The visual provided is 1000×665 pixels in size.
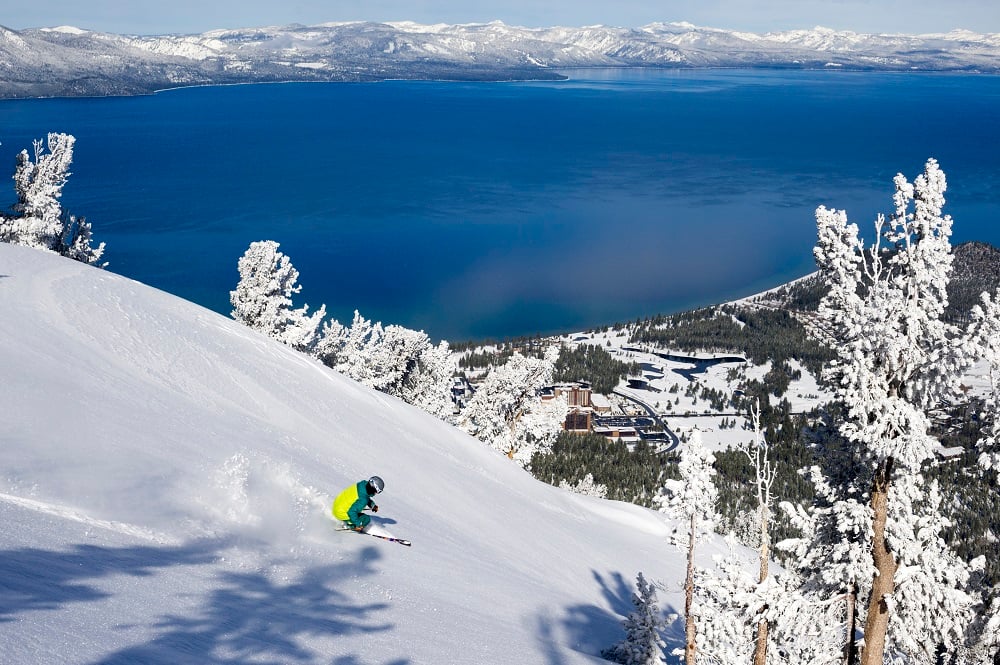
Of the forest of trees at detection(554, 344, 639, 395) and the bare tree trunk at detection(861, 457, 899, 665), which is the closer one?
the bare tree trunk at detection(861, 457, 899, 665)

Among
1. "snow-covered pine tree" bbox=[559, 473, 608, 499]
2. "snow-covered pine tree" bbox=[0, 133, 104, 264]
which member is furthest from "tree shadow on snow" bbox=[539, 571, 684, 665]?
"snow-covered pine tree" bbox=[0, 133, 104, 264]

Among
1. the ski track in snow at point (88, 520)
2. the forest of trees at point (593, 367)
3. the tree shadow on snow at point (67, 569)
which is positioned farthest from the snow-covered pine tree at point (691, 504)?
the forest of trees at point (593, 367)

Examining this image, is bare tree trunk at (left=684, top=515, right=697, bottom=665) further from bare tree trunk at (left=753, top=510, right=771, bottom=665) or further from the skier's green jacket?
the skier's green jacket

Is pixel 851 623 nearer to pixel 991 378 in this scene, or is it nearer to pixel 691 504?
pixel 691 504

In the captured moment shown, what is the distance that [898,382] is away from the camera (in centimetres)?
991

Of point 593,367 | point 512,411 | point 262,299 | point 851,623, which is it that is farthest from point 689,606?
point 593,367

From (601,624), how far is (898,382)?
668cm

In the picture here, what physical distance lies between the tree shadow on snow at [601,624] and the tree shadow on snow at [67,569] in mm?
4826

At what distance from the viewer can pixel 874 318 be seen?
9.70 m

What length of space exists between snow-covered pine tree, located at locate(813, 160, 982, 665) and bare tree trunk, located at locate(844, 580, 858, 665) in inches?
4.1

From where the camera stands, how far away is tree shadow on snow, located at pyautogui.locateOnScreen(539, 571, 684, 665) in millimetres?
11938

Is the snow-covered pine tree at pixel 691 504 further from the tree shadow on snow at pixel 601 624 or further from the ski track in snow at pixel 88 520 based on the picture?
the ski track in snow at pixel 88 520

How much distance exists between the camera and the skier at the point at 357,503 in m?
10.6

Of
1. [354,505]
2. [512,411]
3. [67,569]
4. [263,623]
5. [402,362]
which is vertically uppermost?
[67,569]
